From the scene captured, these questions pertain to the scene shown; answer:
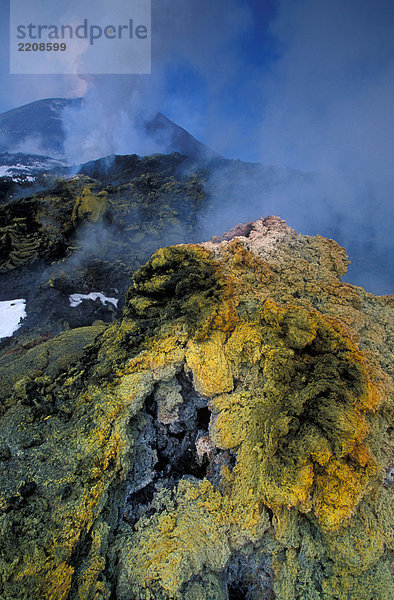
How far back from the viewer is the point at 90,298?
15789mm

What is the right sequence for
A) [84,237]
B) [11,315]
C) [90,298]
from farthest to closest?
1. [84,237]
2. [90,298]
3. [11,315]

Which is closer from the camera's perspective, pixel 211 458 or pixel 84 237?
pixel 211 458

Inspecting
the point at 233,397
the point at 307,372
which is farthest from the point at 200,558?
the point at 307,372

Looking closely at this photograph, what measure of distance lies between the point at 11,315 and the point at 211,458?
41.7ft

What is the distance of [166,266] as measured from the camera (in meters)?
5.55

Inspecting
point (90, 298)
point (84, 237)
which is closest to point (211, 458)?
point (90, 298)

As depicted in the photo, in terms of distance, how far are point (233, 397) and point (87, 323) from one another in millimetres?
11500

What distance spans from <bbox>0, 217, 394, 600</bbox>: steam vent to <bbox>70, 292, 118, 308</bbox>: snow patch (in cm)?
1072

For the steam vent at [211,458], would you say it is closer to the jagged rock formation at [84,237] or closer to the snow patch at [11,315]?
the snow patch at [11,315]

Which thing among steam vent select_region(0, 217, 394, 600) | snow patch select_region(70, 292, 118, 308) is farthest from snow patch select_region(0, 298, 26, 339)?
steam vent select_region(0, 217, 394, 600)

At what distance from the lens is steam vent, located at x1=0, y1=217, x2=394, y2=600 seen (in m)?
3.19

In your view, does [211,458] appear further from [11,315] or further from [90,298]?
[90,298]

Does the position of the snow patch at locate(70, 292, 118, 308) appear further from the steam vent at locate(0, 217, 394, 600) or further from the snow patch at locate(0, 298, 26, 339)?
the steam vent at locate(0, 217, 394, 600)

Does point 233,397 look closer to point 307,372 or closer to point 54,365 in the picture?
point 307,372
